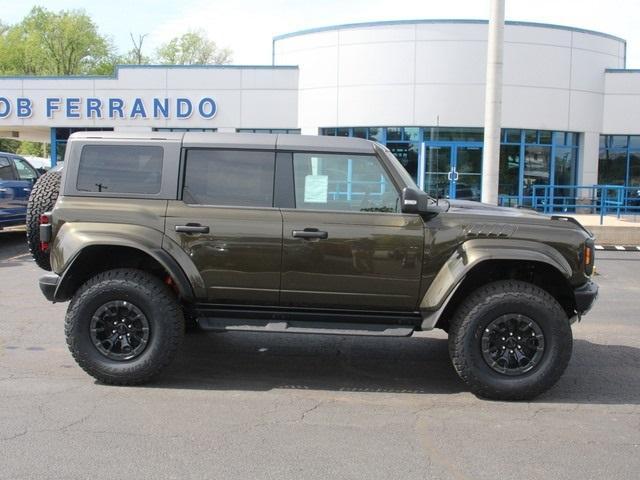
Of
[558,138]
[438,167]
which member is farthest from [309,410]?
[558,138]

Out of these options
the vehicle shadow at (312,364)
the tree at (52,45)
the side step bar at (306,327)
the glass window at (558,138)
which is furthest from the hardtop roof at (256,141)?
the tree at (52,45)

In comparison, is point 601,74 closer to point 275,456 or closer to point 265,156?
point 265,156

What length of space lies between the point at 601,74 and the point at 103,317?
70.7 ft

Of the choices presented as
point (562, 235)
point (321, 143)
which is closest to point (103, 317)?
point (321, 143)

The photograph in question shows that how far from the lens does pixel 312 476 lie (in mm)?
3607

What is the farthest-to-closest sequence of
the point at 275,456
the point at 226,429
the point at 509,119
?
the point at 509,119 → the point at 226,429 → the point at 275,456

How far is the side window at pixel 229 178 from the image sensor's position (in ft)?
16.7

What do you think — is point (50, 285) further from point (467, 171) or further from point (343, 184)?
point (467, 171)

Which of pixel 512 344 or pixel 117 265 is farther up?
pixel 117 265

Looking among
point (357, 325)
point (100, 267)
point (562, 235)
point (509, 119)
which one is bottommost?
point (357, 325)

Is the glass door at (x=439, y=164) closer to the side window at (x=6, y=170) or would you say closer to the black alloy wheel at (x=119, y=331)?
the side window at (x=6, y=170)

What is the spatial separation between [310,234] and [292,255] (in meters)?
0.22

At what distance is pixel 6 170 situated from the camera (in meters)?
13.0

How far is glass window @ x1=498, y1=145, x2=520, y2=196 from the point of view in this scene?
21.8m
